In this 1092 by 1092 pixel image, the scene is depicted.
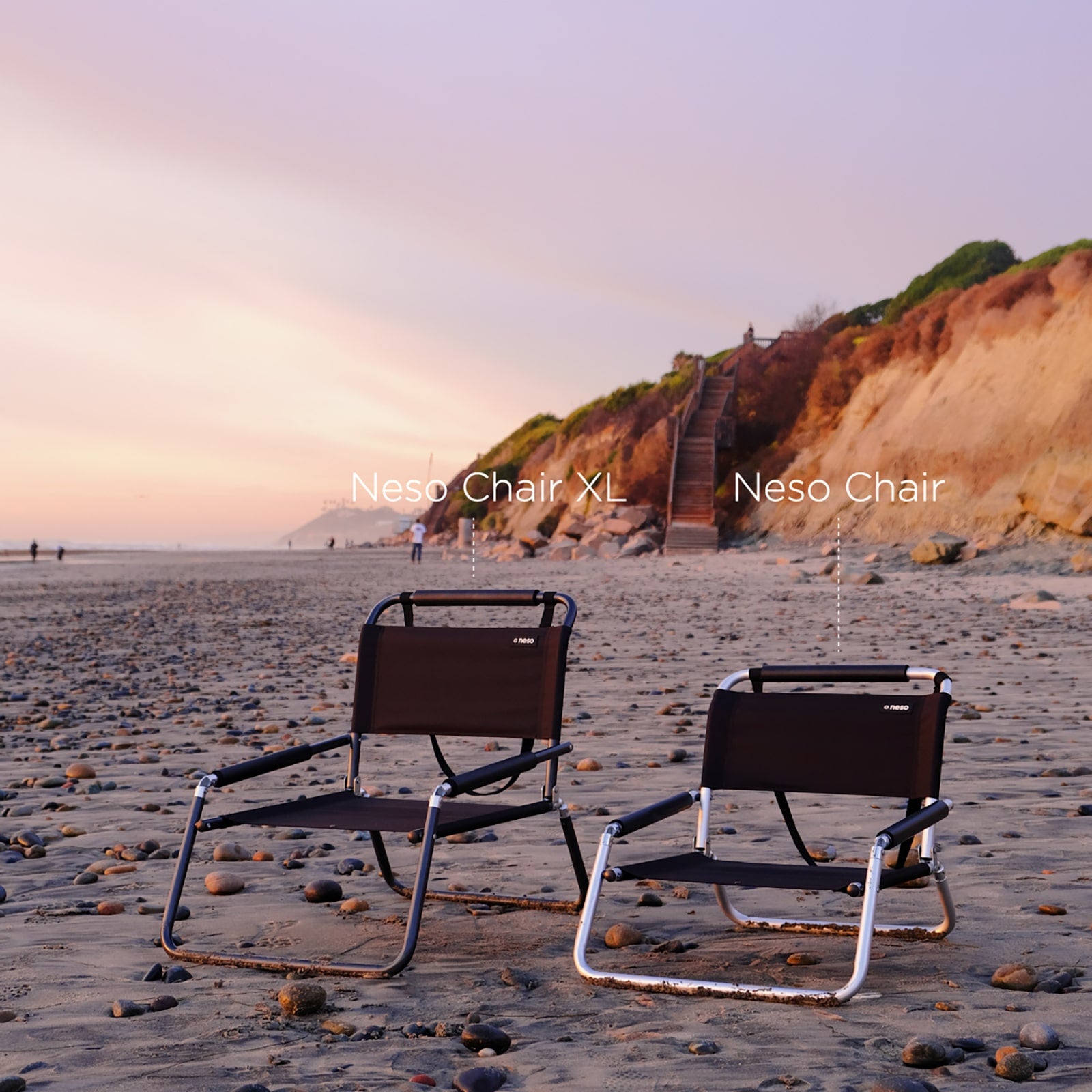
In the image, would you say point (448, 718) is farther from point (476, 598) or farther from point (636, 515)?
point (636, 515)

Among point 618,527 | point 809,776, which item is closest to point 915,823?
point 809,776

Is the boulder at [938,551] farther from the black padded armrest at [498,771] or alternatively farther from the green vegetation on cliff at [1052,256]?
the black padded armrest at [498,771]

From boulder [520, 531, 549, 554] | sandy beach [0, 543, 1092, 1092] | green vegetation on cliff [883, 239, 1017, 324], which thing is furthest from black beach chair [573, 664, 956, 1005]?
green vegetation on cliff [883, 239, 1017, 324]

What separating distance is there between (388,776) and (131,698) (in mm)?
4052

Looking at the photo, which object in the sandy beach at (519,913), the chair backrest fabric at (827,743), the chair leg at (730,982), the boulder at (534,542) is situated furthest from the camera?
the boulder at (534,542)

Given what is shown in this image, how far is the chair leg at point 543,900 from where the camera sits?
4348mm

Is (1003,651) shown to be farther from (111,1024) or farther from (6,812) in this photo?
(111,1024)

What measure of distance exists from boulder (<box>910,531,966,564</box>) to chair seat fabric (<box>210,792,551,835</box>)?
21052 mm

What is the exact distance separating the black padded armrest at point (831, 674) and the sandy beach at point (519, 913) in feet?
2.84

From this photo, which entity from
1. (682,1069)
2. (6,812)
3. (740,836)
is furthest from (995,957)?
(6,812)

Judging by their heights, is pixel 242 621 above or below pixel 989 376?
below

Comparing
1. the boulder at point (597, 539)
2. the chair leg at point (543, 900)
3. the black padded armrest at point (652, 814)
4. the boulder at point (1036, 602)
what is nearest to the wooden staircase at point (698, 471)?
the boulder at point (597, 539)

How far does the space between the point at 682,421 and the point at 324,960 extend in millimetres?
41278

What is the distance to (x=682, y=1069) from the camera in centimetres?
298
